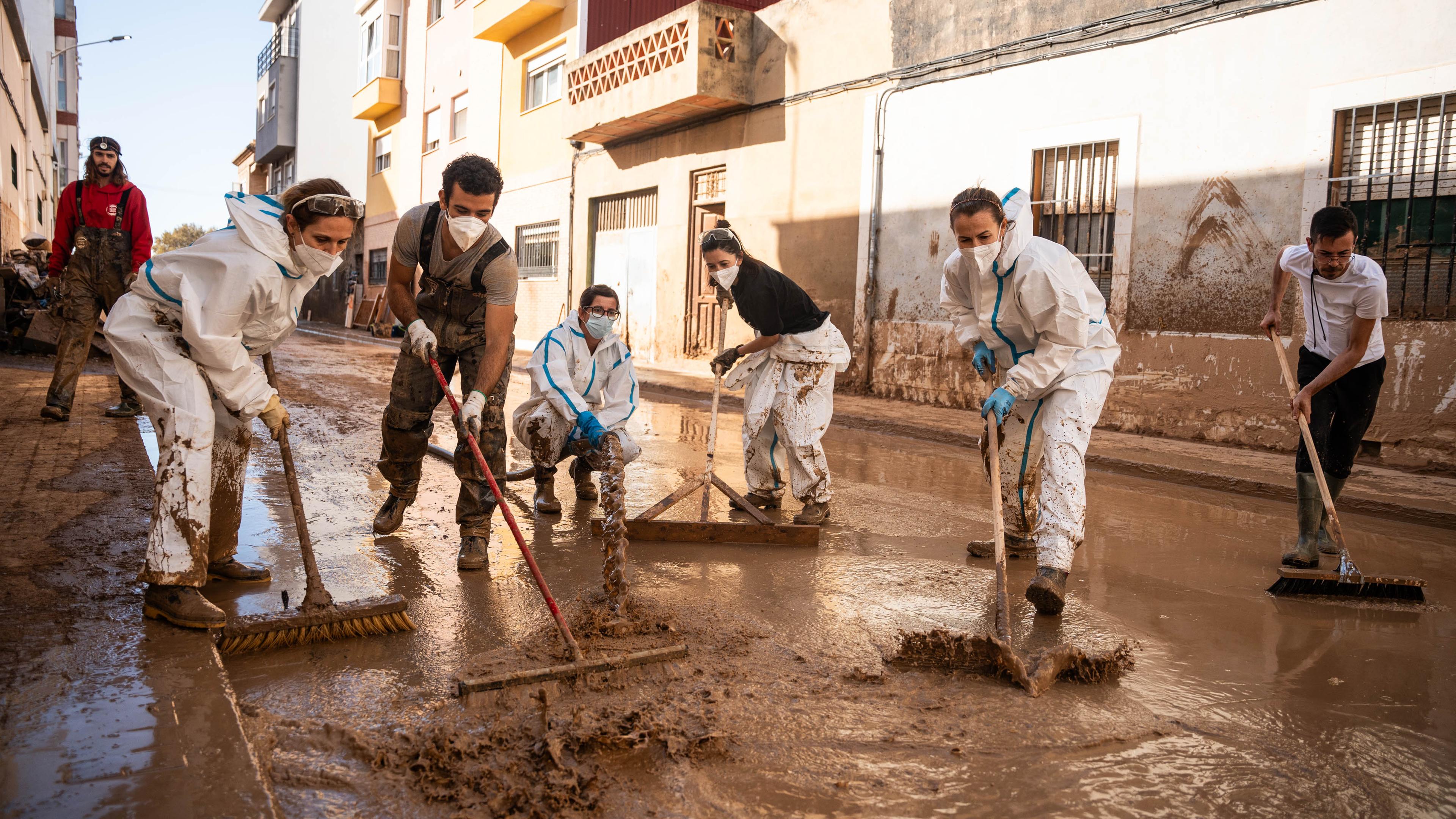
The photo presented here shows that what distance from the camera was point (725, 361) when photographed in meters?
5.34

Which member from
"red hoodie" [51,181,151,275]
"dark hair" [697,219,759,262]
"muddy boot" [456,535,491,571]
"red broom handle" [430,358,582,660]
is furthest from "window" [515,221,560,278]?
"red broom handle" [430,358,582,660]

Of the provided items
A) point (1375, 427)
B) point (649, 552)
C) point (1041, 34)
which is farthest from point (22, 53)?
point (1375, 427)

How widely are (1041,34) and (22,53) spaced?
20691 mm

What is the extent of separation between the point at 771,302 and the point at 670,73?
384 inches

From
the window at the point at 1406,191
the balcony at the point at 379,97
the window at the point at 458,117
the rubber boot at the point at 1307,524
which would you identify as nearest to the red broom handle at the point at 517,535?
the rubber boot at the point at 1307,524

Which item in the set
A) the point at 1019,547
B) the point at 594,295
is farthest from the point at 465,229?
the point at 1019,547

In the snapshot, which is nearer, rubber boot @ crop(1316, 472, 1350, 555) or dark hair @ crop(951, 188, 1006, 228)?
dark hair @ crop(951, 188, 1006, 228)

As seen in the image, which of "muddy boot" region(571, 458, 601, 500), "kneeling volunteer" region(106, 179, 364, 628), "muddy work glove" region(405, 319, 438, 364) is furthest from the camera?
"muddy boot" region(571, 458, 601, 500)

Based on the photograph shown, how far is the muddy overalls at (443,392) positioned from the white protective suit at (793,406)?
1527 mm

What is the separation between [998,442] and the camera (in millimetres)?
4488

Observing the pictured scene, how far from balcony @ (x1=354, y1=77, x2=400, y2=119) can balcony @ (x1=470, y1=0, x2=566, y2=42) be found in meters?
7.06

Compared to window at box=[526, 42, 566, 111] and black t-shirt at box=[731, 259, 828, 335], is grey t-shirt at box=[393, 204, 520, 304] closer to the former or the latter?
black t-shirt at box=[731, 259, 828, 335]

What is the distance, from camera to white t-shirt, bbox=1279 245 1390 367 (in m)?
4.39

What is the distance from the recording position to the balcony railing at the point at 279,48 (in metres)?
34.5
